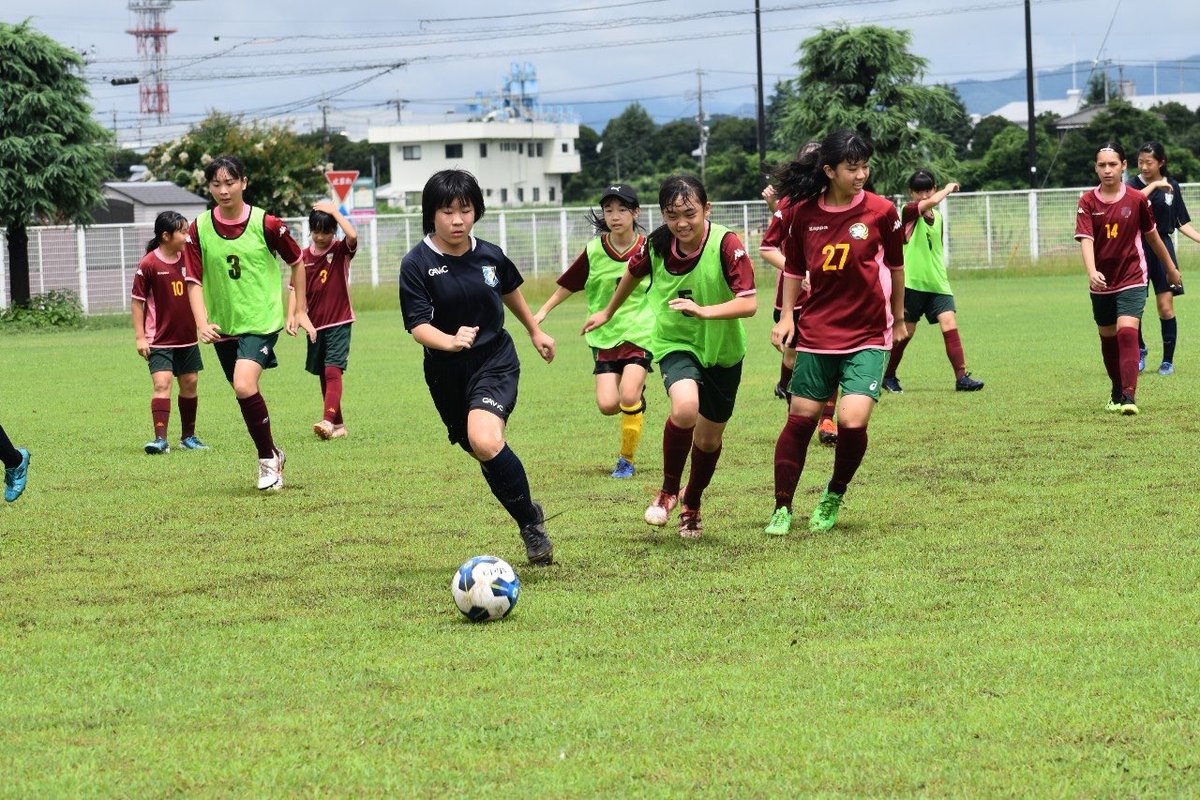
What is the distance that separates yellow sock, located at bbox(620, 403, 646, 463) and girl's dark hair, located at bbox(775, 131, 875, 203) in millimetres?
2569

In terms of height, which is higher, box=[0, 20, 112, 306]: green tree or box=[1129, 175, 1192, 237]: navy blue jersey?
box=[0, 20, 112, 306]: green tree

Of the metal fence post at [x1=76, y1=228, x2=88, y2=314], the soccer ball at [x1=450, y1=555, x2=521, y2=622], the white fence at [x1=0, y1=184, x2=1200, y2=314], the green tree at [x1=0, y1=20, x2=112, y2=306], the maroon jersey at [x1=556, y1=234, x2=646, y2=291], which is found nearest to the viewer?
the soccer ball at [x1=450, y1=555, x2=521, y2=622]

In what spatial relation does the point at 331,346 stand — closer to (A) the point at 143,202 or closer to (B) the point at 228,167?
(B) the point at 228,167

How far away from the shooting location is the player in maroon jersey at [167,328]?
41.4 ft

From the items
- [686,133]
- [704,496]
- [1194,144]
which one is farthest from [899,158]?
[686,133]

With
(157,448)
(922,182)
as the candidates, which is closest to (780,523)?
(157,448)

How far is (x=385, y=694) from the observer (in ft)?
17.0

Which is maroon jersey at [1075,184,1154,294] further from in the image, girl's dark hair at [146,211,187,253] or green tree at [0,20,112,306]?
green tree at [0,20,112,306]

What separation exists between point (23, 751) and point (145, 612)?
2.00 m

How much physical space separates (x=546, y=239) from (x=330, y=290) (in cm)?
2665

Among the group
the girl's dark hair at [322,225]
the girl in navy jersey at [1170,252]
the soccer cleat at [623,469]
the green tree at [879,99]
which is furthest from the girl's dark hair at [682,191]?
the green tree at [879,99]

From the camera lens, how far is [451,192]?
23.3 ft

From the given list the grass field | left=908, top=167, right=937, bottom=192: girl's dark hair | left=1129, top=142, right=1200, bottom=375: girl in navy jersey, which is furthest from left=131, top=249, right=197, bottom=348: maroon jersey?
left=1129, top=142, right=1200, bottom=375: girl in navy jersey

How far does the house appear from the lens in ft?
173
